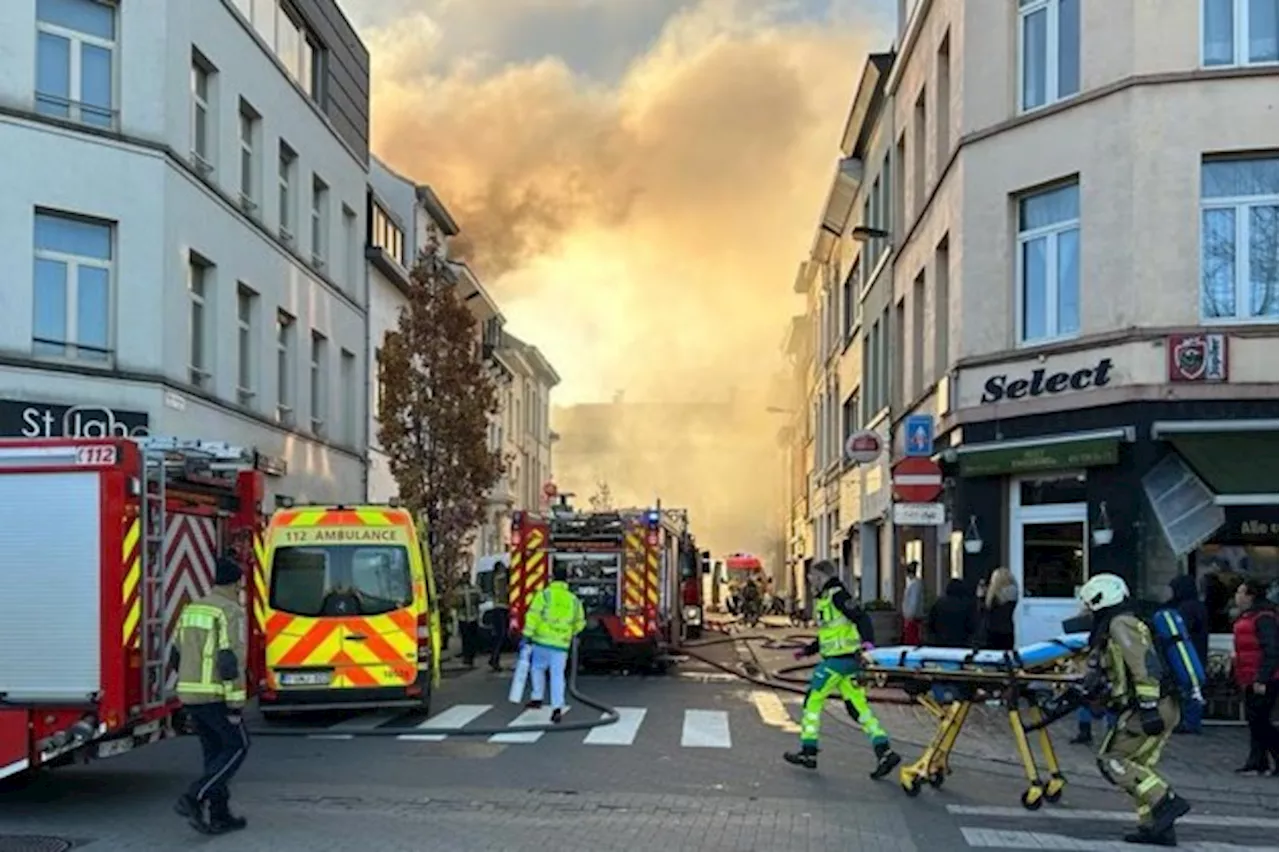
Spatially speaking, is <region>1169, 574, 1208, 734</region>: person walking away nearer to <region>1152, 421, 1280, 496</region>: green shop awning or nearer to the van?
<region>1152, 421, 1280, 496</region>: green shop awning

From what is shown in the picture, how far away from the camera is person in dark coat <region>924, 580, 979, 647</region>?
50.4 feet

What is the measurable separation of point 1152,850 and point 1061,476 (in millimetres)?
8778

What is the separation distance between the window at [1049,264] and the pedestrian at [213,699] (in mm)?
11418

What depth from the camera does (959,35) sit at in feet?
62.1

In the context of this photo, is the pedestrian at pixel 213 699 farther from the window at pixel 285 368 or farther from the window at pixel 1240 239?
the window at pixel 285 368

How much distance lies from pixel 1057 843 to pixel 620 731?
18.9ft

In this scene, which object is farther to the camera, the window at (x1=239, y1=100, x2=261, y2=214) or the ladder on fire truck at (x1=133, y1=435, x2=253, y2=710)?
the window at (x1=239, y1=100, x2=261, y2=214)

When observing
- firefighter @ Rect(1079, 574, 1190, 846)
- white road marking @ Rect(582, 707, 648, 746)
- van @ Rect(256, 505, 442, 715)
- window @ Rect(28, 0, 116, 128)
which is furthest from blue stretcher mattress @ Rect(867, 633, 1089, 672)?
window @ Rect(28, 0, 116, 128)

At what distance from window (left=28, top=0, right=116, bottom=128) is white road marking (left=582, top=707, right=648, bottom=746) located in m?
11.1

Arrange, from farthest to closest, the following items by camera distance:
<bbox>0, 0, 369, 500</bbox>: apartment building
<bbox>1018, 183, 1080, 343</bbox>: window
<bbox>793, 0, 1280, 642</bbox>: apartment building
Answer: <bbox>0, 0, 369, 500</bbox>: apartment building < <bbox>1018, 183, 1080, 343</bbox>: window < <bbox>793, 0, 1280, 642</bbox>: apartment building

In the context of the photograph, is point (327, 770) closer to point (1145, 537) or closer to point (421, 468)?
point (1145, 537)

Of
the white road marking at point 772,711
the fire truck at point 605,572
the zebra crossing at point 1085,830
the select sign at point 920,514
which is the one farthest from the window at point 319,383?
the zebra crossing at point 1085,830

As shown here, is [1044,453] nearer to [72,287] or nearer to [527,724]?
[527,724]

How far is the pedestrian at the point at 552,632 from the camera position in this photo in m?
14.8
